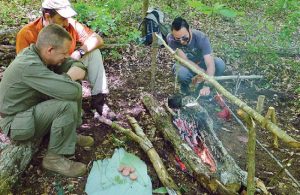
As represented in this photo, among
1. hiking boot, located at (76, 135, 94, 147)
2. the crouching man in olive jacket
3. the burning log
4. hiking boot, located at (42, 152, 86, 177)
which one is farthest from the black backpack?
hiking boot, located at (42, 152, 86, 177)

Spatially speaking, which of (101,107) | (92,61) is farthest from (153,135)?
(92,61)

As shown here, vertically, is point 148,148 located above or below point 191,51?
below

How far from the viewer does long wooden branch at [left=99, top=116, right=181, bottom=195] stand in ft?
11.5

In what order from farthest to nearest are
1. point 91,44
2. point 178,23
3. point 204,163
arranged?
point 178,23
point 91,44
point 204,163

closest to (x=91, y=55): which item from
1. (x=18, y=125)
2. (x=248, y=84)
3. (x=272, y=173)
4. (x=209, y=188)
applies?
(x=18, y=125)

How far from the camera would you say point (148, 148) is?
3.96 m

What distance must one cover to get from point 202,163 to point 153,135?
0.91 m

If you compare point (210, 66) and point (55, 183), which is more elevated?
point (210, 66)

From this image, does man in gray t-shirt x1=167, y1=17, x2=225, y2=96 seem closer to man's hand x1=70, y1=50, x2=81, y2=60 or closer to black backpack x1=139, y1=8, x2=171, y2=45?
black backpack x1=139, y1=8, x2=171, y2=45

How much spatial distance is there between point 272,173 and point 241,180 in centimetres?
93

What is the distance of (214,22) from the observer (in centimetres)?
933

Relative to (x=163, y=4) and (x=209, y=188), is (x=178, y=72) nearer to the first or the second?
(x=209, y=188)

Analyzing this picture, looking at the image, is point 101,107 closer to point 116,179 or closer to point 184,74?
point 116,179

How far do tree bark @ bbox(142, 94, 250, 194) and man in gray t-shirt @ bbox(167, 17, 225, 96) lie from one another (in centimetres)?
80
